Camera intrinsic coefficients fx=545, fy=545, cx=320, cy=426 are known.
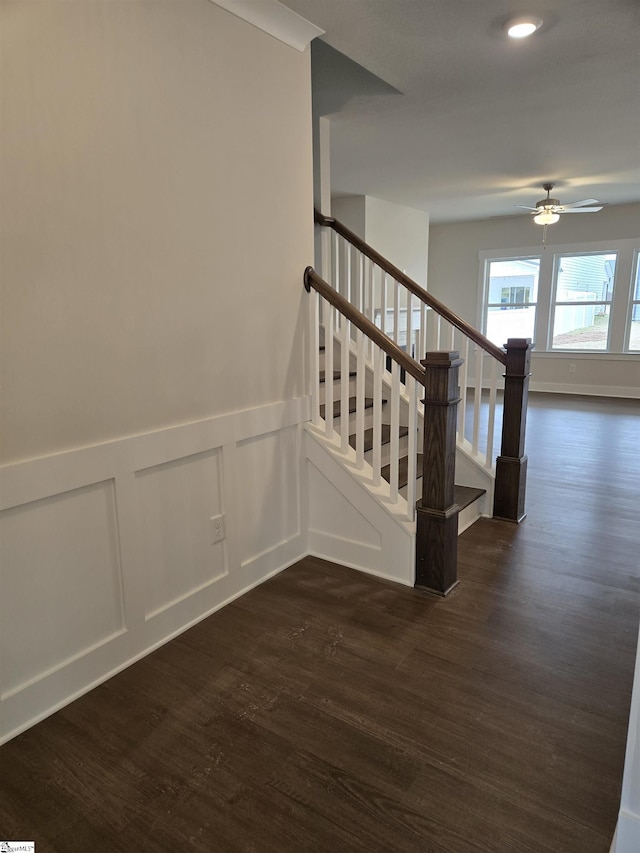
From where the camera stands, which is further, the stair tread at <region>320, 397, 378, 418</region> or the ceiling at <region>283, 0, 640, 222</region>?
the stair tread at <region>320, 397, 378, 418</region>

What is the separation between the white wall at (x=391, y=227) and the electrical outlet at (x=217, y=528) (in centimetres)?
483

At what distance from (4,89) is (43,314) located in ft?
2.03

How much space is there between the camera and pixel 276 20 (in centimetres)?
236

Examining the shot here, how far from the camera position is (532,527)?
336 cm

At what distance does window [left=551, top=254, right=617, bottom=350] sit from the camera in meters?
8.00

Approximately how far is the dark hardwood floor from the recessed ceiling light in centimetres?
260

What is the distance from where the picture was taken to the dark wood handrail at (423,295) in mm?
3392

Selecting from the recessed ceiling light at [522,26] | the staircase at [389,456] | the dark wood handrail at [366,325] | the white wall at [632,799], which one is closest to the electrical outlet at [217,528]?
the staircase at [389,456]

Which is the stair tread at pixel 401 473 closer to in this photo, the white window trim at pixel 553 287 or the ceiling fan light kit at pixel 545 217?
the ceiling fan light kit at pixel 545 217

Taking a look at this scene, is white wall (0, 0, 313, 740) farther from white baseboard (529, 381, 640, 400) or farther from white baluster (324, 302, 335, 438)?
white baseboard (529, 381, 640, 400)

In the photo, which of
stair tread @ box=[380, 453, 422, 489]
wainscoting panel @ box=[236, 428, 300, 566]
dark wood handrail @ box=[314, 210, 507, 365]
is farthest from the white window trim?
wainscoting panel @ box=[236, 428, 300, 566]

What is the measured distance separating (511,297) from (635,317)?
1.80 m

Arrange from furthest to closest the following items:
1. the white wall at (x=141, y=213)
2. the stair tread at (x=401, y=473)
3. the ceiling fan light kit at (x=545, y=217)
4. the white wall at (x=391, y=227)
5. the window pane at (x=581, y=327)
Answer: the window pane at (x=581, y=327)
the white wall at (x=391, y=227)
the ceiling fan light kit at (x=545, y=217)
the stair tread at (x=401, y=473)
the white wall at (x=141, y=213)

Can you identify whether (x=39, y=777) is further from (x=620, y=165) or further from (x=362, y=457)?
(x=620, y=165)
